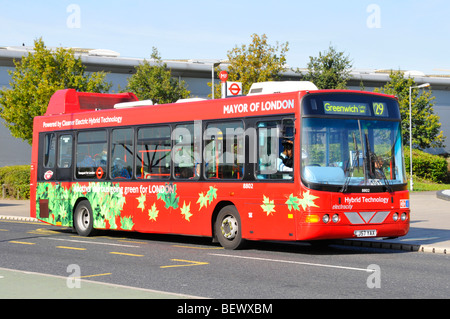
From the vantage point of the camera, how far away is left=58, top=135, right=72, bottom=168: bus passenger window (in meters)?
20.0

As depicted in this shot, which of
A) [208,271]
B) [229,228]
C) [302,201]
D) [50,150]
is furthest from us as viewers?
[50,150]

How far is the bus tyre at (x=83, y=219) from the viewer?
19.4m

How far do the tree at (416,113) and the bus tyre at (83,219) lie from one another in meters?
39.2

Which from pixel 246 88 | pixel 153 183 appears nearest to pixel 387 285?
pixel 153 183

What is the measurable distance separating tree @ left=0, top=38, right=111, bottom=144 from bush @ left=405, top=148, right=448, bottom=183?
24150 mm

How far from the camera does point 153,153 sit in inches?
683

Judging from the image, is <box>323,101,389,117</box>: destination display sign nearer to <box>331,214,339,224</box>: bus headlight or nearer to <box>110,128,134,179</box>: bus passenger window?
<box>331,214,339,224</box>: bus headlight

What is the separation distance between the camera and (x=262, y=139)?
14750 mm

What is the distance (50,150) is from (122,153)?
332cm

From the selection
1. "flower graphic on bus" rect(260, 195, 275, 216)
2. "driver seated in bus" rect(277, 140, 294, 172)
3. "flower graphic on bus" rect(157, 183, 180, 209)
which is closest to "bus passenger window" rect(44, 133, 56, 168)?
"flower graphic on bus" rect(157, 183, 180, 209)

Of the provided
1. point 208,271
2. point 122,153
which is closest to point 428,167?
point 122,153

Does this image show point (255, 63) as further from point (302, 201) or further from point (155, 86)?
point (302, 201)
